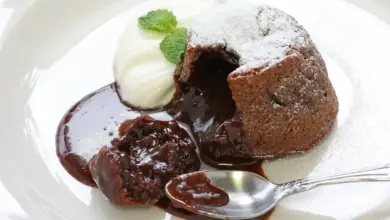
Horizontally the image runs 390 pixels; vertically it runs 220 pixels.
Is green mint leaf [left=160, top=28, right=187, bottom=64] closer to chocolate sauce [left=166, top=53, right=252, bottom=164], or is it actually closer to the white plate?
chocolate sauce [left=166, top=53, right=252, bottom=164]

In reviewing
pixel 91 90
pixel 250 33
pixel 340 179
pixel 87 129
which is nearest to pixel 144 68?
pixel 91 90

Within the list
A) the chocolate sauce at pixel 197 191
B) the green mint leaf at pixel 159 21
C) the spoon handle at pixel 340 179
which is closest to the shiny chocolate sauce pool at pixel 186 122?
the chocolate sauce at pixel 197 191

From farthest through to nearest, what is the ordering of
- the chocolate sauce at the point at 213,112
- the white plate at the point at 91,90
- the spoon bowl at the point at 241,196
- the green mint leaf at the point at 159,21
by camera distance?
the green mint leaf at the point at 159,21 → the chocolate sauce at the point at 213,112 → the white plate at the point at 91,90 → the spoon bowl at the point at 241,196

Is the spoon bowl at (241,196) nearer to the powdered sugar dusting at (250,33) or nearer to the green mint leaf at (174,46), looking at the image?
the powdered sugar dusting at (250,33)

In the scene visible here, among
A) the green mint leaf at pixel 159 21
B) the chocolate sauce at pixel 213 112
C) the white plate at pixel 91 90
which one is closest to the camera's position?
the white plate at pixel 91 90

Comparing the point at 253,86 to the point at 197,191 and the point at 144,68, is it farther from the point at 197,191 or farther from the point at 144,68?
the point at 144,68

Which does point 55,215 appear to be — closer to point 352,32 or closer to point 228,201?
point 228,201

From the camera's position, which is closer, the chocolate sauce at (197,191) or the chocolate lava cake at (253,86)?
the chocolate sauce at (197,191)
